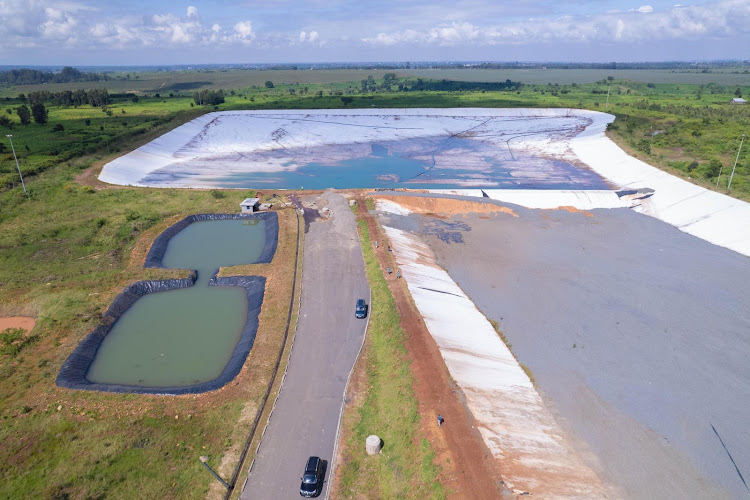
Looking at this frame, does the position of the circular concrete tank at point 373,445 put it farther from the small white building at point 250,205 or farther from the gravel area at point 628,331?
the small white building at point 250,205

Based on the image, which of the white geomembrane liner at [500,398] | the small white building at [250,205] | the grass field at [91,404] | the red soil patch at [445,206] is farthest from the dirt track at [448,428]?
the small white building at [250,205]

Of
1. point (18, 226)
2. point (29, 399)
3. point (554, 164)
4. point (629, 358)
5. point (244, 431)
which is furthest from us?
point (554, 164)

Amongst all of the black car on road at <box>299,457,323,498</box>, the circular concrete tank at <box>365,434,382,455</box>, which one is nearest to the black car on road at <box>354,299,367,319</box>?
the circular concrete tank at <box>365,434,382,455</box>

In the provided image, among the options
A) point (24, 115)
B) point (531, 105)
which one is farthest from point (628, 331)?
point (24, 115)

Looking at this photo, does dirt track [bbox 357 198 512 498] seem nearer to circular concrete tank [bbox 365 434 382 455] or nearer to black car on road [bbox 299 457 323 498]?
circular concrete tank [bbox 365 434 382 455]

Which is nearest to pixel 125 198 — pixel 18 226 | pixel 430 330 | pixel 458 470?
pixel 18 226

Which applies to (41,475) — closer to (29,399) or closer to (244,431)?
(29,399)

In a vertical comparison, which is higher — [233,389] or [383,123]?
[383,123]
